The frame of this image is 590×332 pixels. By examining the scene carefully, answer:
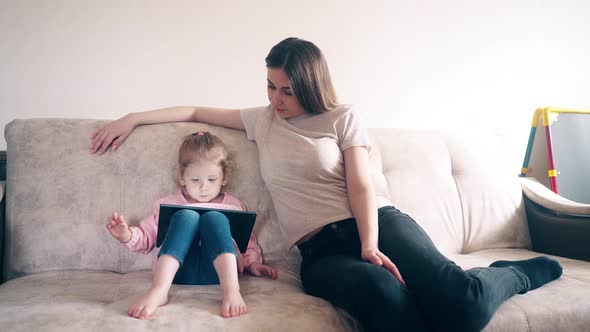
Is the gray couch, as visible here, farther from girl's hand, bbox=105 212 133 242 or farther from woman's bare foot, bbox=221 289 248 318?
girl's hand, bbox=105 212 133 242

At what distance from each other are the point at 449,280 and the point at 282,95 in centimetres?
73

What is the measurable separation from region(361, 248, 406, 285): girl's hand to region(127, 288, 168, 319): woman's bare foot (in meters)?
0.51

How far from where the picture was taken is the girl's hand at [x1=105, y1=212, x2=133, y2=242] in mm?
1119

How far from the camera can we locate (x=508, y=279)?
1.06 meters

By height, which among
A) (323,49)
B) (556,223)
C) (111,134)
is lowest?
(556,223)

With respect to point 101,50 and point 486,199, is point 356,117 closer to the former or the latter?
point 486,199

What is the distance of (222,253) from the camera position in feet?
3.47

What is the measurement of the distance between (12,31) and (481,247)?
6.78 feet

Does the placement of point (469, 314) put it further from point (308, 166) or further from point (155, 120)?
point (155, 120)

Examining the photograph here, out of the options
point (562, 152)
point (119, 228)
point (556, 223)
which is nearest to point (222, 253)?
point (119, 228)

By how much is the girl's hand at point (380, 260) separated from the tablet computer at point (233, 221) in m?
0.33

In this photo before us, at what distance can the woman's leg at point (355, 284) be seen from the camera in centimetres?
90

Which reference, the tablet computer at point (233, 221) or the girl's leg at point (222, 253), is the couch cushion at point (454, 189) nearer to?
the tablet computer at point (233, 221)

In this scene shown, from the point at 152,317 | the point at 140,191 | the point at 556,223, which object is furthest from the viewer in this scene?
the point at 556,223
